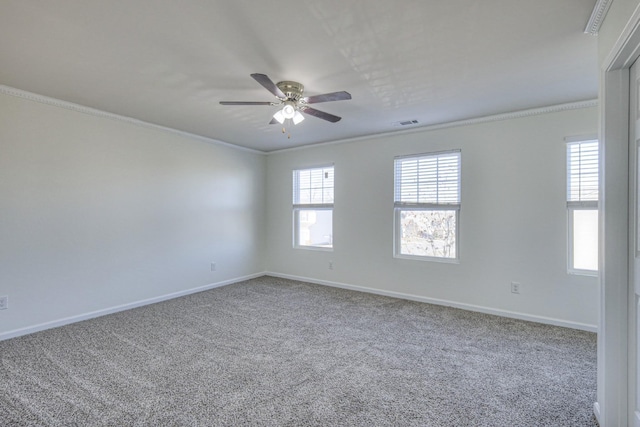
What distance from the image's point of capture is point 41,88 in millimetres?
3008

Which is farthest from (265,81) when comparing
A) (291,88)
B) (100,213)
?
(100,213)

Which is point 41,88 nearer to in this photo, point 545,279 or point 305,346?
point 305,346

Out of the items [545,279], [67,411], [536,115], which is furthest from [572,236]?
[67,411]

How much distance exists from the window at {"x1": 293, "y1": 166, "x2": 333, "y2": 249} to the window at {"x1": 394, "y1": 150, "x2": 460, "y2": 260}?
120 cm

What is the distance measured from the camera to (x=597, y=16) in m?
1.83

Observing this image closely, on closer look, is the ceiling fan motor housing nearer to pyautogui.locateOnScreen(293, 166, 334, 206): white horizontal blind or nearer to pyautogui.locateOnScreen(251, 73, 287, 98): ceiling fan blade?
pyautogui.locateOnScreen(251, 73, 287, 98): ceiling fan blade

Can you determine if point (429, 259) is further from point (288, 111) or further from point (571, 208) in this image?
point (288, 111)

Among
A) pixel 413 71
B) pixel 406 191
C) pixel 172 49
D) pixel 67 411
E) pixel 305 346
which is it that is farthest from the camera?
pixel 406 191

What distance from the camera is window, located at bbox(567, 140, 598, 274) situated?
3256 mm

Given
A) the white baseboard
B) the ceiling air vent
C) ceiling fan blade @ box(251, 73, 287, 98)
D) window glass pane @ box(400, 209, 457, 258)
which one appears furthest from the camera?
window glass pane @ box(400, 209, 457, 258)

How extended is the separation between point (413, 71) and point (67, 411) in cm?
338

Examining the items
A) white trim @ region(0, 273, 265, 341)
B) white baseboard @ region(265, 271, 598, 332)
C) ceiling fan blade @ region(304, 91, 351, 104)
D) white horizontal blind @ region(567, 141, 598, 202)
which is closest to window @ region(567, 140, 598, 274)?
white horizontal blind @ region(567, 141, 598, 202)

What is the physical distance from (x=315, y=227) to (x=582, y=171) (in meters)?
3.62

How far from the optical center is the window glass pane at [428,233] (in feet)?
13.6
